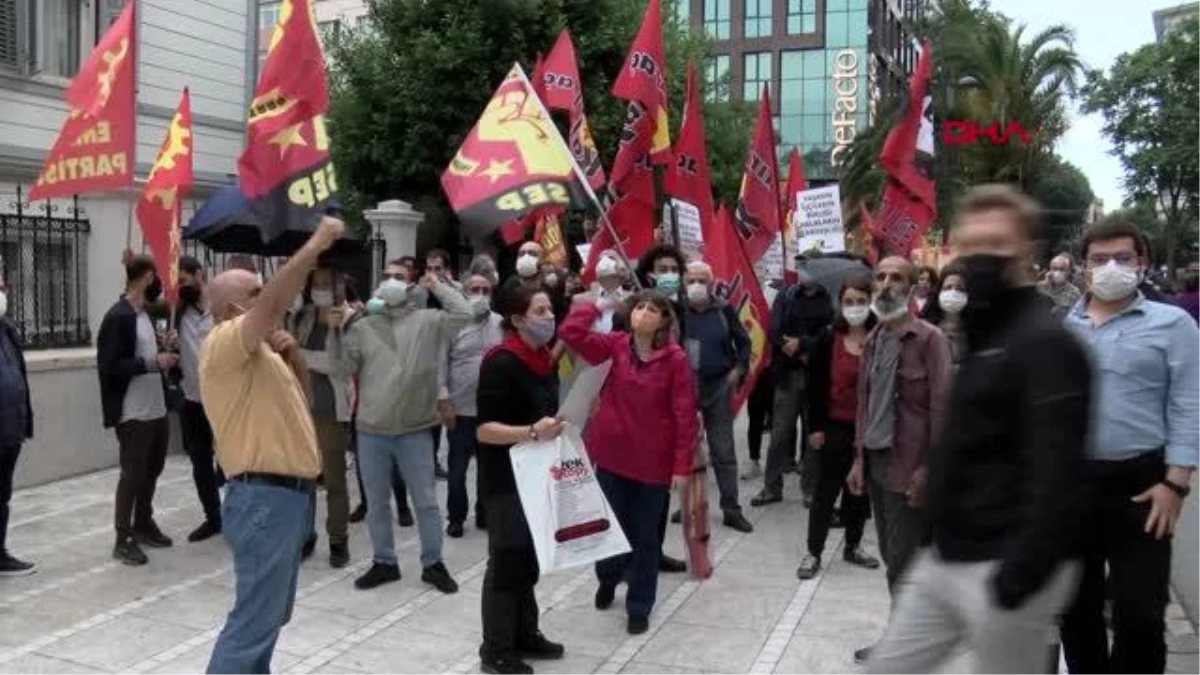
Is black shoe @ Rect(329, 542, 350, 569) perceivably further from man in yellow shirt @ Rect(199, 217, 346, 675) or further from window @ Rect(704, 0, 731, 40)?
window @ Rect(704, 0, 731, 40)

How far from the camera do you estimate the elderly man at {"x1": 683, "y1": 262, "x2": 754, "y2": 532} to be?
8391mm

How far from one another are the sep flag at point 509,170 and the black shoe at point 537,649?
212 cm

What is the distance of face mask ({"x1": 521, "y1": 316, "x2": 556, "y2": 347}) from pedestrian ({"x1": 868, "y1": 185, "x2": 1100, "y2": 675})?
2399 mm

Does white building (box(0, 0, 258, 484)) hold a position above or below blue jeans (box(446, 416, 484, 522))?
above

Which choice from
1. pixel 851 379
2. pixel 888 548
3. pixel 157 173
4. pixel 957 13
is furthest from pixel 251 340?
pixel 957 13

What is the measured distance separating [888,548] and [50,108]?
502 inches

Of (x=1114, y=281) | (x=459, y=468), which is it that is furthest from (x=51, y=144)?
(x=1114, y=281)

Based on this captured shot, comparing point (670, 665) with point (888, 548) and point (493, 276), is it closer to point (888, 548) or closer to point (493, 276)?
point (888, 548)

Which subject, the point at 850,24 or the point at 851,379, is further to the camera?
the point at 850,24

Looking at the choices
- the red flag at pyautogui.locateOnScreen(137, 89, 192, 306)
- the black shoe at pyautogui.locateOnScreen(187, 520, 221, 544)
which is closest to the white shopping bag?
the black shoe at pyautogui.locateOnScreen(187, 520, 221, 544)

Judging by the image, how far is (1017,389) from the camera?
3.04 meters

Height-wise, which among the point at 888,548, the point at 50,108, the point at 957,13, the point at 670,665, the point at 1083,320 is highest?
the point at 957,13

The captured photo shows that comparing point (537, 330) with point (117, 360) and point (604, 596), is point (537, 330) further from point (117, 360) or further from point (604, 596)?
point (117, 360)

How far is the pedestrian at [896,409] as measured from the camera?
5.55 m
